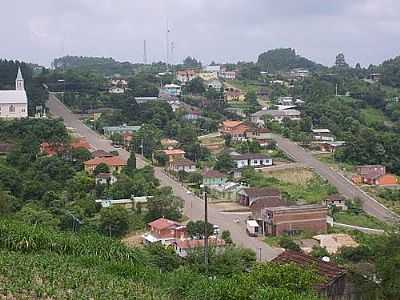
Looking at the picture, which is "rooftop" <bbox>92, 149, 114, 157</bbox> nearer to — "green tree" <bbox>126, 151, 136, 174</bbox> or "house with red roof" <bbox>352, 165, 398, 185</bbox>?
"green tree" <bbox>126, 151, 136, 174</bbox>

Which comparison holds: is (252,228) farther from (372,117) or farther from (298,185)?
(372,117)

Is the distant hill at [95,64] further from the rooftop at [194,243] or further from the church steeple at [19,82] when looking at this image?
the rooftop at [194,243]

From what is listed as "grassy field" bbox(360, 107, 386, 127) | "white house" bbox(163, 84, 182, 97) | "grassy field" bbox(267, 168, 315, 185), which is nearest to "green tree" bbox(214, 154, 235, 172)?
"grassy field" bbox(267, 168, 315, 185)

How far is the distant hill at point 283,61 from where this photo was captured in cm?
7550

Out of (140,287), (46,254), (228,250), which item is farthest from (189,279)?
(228,250)

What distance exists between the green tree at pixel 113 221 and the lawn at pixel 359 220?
733 cm

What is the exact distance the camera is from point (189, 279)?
8.66 metres

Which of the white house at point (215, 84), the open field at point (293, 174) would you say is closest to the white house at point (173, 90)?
the white house at point (215, 84)

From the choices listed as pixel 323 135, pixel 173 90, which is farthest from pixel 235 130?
pixel 173 90

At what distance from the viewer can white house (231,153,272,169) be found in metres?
28.2

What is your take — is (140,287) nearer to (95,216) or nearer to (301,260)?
(301,260)

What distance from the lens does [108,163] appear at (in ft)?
83.1

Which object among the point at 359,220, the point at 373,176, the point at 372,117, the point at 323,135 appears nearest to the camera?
the point at 359,220

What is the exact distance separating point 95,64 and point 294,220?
209 ft
